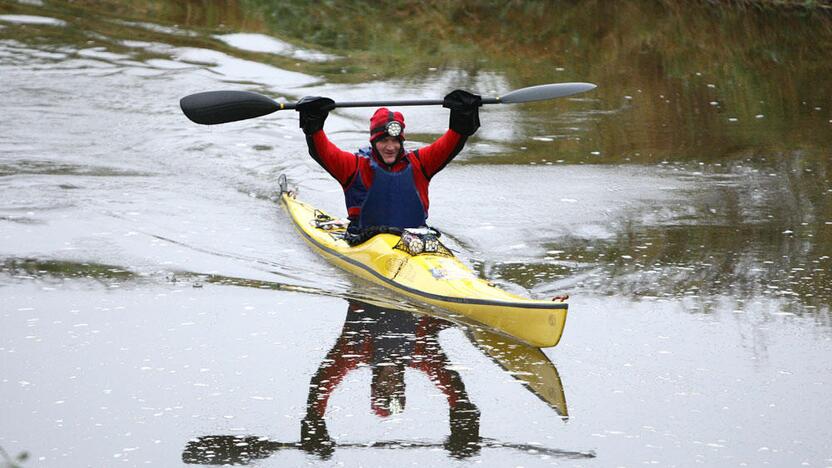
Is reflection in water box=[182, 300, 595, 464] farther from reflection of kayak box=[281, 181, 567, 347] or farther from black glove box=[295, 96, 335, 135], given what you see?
black glove box=[295, 96, 335, 135]

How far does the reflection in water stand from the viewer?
5.45 m

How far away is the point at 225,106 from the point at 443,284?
2.39 m

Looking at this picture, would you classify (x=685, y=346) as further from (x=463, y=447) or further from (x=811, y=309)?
(x=463, y=447)

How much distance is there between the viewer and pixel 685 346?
22.5 feet

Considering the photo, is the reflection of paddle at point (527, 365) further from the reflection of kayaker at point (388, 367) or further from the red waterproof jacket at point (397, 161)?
the red waterproof jacket at point (397, 161)

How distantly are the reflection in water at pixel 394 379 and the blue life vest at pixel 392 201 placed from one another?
755 millimetres

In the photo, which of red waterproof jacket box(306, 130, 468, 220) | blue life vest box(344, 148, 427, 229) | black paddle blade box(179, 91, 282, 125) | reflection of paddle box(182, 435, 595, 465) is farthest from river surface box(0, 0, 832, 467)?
black paddle blade box(179, 91, 282, 125)

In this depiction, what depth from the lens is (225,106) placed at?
29.1ft

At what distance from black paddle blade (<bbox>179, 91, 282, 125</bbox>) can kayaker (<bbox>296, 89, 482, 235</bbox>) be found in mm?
684

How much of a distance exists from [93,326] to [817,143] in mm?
8228

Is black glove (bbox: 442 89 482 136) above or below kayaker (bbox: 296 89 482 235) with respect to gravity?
above

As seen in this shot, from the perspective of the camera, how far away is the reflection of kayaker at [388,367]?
5648 millimetres

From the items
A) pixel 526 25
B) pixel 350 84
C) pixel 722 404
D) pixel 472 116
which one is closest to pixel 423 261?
pixel 472 116

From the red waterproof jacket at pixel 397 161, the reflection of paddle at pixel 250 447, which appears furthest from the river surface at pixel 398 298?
the red waterproof jacket at pixel 397 161
